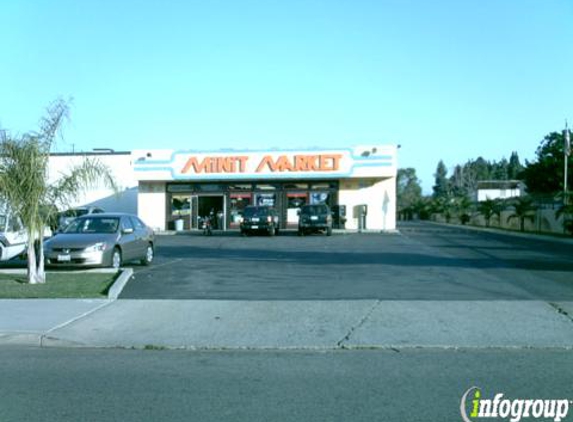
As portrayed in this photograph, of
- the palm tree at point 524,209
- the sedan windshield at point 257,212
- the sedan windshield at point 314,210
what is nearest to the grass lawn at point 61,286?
the sedan windshield at point 257,212

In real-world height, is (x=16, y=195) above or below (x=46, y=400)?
above

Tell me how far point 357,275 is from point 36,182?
24.8 feet

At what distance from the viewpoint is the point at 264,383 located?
6605mm

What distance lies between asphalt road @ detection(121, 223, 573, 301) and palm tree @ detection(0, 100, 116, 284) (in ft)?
7.59

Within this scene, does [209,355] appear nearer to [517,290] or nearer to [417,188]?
[517,290]

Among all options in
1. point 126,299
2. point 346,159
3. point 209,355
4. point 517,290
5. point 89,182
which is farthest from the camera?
point 346,159

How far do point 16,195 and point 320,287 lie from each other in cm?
669

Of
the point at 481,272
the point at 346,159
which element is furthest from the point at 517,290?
the point at 346,159

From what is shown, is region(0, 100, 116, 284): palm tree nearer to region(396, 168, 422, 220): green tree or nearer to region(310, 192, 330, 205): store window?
region(310, 192, 330, 205): store window

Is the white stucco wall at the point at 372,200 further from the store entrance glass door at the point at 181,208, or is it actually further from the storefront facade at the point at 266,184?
the store entrance glass door at the point at 181,208

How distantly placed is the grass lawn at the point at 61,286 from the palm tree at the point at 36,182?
52 centimetres

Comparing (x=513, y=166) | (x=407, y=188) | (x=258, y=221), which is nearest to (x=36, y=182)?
(x=258, y=221)

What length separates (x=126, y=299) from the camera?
1152cm

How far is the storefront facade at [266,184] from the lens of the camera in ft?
123
